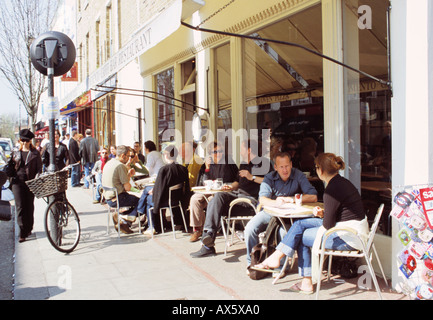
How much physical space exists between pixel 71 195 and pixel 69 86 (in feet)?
60.7

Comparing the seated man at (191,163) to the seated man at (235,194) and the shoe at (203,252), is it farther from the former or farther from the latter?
A: the shoe at (203,252)

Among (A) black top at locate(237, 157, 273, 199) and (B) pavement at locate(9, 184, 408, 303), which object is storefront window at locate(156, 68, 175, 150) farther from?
(A) black top at locate(237, 157, 273, 199)

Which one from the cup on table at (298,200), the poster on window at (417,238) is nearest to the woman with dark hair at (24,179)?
the cup on table at (298,200)

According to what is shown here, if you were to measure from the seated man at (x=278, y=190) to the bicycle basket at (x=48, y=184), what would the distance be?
272 cm

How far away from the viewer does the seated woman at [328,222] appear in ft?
13.9

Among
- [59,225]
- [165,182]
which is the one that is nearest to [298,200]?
[165,182]

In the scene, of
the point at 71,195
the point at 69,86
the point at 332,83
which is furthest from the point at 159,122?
the point at 69,86

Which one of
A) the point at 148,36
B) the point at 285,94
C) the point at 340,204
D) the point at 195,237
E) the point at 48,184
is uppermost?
Answer: the point at 148,36

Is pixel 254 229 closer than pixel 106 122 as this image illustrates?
Yes

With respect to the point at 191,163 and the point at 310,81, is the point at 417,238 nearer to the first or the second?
the point at 310,81

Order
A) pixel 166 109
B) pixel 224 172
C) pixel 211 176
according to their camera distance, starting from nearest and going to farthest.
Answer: pixel 224 172 < pixel 211 176 < pixel 166 109

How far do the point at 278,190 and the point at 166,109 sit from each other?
6.97 meters

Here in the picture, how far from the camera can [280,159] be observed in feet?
17.1
